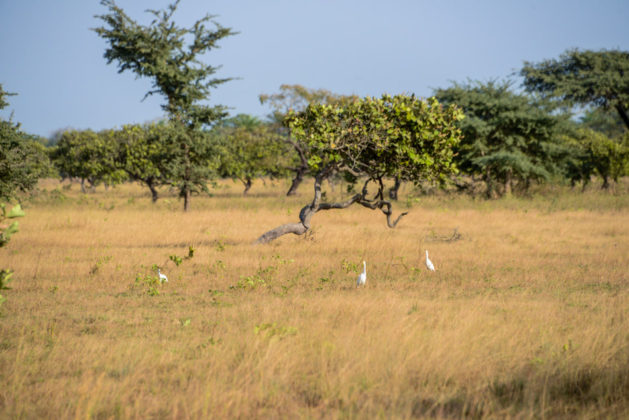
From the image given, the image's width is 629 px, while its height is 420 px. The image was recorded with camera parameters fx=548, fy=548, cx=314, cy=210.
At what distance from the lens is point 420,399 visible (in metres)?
5.23

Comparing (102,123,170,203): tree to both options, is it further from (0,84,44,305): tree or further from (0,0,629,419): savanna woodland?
(0,84,44,305): tree

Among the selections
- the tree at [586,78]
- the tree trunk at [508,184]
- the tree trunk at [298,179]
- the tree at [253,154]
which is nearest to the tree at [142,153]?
the tree at [253,154]

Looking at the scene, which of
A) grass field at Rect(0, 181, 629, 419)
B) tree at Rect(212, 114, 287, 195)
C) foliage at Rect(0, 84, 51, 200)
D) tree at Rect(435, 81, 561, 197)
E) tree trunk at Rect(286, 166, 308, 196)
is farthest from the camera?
tree at Rect(212, 114, 287, 195)

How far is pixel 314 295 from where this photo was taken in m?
9.91

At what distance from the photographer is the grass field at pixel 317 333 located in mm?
5176

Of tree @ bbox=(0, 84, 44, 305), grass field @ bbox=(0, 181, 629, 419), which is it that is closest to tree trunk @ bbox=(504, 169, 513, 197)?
grass field @ bbox=(0, 181, 629, 419)

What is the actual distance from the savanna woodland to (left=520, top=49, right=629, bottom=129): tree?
33.5 ft

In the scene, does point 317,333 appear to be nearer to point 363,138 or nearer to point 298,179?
point 363,138

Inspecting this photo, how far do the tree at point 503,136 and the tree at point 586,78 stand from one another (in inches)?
125

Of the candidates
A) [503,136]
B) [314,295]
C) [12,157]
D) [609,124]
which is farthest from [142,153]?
[609,124]

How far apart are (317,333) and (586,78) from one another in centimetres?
3700

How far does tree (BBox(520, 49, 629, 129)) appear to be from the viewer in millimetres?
36531

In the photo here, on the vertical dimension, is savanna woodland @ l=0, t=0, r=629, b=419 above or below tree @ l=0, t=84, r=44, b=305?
below

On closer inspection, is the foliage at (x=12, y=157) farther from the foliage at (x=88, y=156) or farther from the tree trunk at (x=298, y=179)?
the tree trunk at (x=298, y=179)
